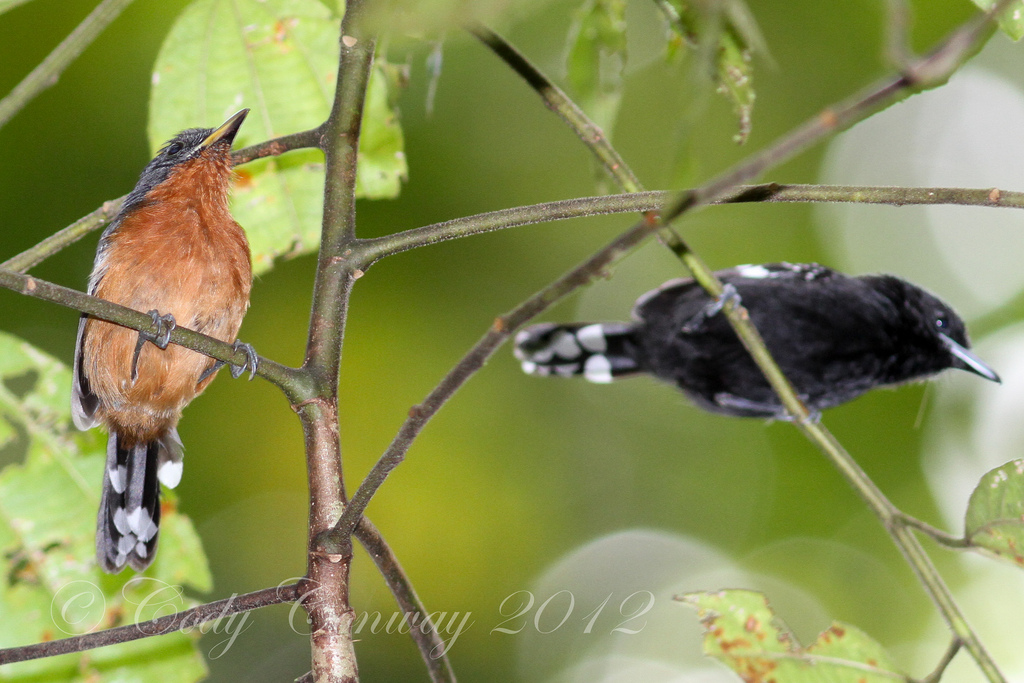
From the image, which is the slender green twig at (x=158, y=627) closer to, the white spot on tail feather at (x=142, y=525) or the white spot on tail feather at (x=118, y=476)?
the white spot on tail feather at (x=142, y=525)

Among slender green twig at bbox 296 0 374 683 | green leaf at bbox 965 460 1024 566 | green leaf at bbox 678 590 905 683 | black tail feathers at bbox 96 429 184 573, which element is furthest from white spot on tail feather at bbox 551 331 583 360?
slender green twig at bbox 296 0 374 683

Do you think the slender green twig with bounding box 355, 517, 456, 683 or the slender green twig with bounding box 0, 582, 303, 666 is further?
the slender green twig with bounding box 355, 517, 456, 683

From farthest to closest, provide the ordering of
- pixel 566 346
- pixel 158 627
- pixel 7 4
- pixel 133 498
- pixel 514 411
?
pixel 514 411 → pixel 566 346 → pixel 133 498 → pixel 7 4 → pixel 158 627

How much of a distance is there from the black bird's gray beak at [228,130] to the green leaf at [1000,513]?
2.30 meters

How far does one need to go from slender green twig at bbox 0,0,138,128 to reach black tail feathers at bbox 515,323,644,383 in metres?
3.40

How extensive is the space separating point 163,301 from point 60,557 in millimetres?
905

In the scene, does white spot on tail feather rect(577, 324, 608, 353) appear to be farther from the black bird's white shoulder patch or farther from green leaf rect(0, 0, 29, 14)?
green leaf rect(0, 0, 29, 14)

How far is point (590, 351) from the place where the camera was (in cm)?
515

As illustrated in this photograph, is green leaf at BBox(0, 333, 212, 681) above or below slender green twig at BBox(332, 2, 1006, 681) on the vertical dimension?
above

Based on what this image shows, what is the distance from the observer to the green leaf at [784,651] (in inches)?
78.5

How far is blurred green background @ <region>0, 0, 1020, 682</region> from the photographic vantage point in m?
5.63

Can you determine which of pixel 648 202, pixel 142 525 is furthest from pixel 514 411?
pixel 648 202

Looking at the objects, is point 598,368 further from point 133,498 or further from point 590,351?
point 133,498

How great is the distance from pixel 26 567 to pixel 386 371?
3.83 meters
